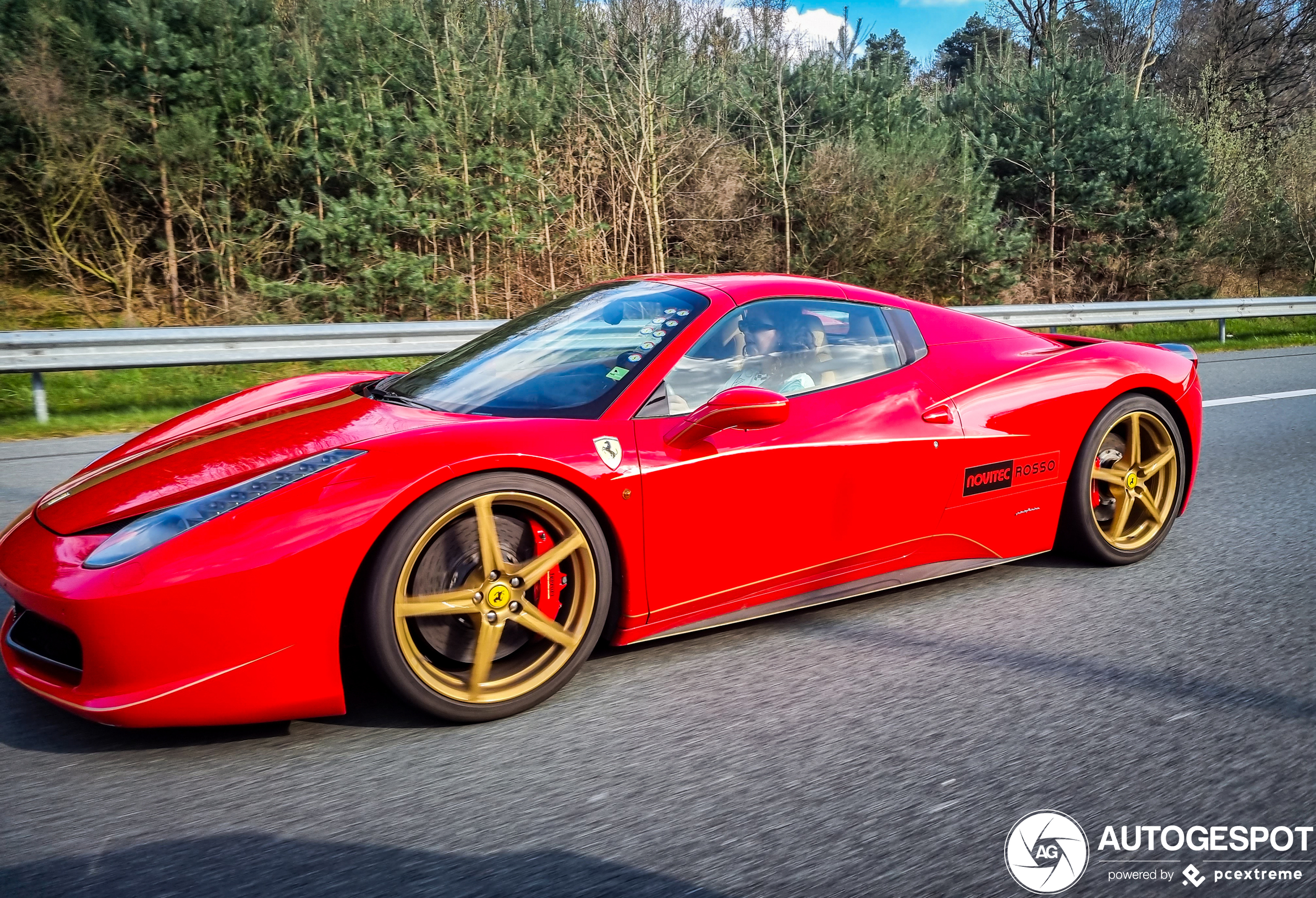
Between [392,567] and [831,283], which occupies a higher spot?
[831,283]

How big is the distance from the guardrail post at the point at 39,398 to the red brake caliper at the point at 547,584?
602cm

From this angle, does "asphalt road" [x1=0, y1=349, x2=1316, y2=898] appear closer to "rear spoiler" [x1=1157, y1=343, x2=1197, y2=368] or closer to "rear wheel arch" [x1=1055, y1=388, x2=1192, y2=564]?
"rear wheel arch" [x1=1055, y1=388, x2=1192, y2=564]

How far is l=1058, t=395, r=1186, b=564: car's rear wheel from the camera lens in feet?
13.8

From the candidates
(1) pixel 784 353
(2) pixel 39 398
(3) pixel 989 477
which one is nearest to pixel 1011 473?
(3) pixel 989 477

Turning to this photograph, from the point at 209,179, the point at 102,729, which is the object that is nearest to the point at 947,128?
the point at 209,179

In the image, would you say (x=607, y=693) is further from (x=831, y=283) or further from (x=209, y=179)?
(x=209, y=179)

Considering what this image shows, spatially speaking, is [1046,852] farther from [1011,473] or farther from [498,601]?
[1011,473]

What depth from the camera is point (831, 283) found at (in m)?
4.14

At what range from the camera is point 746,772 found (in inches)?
101

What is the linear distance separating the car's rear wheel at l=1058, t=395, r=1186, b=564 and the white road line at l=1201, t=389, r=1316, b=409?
4.21m

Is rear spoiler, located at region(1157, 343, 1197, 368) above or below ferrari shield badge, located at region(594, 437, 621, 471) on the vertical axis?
above

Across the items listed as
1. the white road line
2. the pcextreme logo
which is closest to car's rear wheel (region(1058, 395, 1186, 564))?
the pcextreme logo

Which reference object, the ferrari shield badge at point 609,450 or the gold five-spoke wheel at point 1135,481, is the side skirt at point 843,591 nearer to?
the gold five-spoke wheel at point 1135,481

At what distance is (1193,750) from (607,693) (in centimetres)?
158
